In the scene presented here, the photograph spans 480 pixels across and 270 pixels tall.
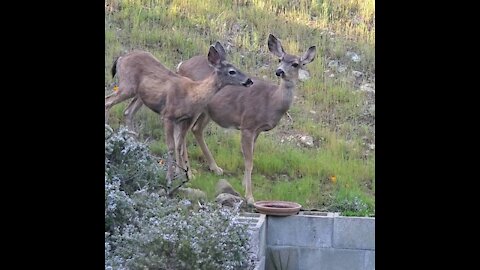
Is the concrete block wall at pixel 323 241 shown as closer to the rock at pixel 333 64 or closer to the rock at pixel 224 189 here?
the rock at pixel 224 189

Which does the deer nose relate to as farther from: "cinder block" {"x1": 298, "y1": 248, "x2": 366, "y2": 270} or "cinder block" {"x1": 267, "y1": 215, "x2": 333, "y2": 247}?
"cinder block" {"x1": 298, "y1": 248, "x2": 366, "y2": 270}

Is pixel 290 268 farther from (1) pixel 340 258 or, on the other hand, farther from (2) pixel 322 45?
(2) pixel 322 45

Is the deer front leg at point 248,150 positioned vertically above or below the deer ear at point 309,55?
below

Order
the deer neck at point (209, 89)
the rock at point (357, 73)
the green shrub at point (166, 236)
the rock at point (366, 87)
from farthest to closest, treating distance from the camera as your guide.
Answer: the rock at point (357, 73), the rock at point (366, 87), the deer neck at point (209, 89), the green shrub at point (166, 236)

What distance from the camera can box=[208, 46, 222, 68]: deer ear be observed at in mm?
6820

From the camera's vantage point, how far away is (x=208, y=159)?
7512mm

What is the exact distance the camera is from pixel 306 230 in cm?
654

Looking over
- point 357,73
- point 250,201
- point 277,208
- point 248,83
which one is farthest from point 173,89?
point 357,73

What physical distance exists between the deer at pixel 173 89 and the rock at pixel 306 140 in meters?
1.22

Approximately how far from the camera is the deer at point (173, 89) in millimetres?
6863

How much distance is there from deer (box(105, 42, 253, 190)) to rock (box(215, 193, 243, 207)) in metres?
0.43

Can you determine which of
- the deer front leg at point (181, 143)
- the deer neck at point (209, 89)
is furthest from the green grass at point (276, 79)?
the deer neck at point (209, 89)

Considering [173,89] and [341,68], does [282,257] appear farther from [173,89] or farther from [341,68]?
[341,68]

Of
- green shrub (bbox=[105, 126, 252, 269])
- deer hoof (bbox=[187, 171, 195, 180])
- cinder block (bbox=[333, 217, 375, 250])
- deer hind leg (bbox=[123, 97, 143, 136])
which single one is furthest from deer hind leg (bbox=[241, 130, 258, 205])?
green shrub (bbox=[105, 126, 252, 269])
